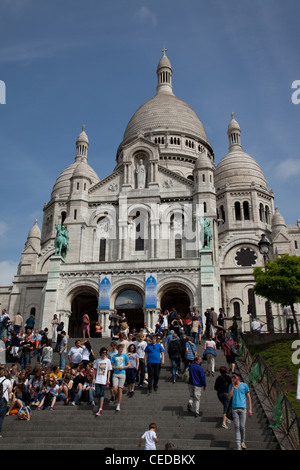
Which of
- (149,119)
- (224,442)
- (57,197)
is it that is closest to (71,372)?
(224,442)

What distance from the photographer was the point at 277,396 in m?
13.3

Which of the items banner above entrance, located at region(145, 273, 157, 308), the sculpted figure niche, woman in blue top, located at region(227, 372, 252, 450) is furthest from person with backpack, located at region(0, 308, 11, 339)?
the sculpted figure niche

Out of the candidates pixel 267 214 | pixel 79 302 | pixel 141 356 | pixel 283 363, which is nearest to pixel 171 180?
pixel 79 302

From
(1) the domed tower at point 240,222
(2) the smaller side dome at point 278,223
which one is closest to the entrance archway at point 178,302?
(1) the domed tower at point 240,222

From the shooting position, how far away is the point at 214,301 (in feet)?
102

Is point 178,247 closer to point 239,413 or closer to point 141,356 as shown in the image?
point 141,356

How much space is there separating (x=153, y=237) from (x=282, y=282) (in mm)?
13634

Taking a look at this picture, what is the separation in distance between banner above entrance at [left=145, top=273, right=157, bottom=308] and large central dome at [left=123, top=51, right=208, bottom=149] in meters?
28.0

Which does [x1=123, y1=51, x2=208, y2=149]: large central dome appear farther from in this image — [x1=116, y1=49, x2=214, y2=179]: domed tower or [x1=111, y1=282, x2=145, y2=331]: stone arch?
[x1=111, y1=282, x2=145, y2=331]: stone arch

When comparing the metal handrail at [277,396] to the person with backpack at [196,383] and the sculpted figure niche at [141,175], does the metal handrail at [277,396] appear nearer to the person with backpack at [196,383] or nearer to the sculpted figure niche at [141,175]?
the person with backpack at [196,383]

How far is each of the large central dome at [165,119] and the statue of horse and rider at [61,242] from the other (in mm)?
23998

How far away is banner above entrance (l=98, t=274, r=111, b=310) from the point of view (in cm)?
3194
